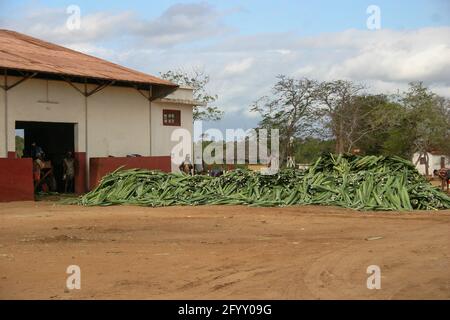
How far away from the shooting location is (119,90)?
27125 mm

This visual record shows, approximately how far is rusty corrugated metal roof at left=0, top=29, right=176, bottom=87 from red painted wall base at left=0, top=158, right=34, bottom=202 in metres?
3.31

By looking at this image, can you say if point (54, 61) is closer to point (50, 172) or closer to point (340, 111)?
point (50, 172)

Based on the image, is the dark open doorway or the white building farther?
the dark open doorway

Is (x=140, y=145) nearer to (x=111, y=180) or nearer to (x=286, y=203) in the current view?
(x=111, y=180)

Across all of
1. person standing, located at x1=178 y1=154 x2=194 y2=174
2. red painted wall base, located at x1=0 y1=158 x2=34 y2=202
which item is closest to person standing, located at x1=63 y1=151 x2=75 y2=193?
red painted wall base, located at x1=0 y1=158 x2=34 y2=202

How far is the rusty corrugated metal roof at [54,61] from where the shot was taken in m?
23.0

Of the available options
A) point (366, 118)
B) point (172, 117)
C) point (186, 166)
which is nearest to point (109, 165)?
point (186, 166)

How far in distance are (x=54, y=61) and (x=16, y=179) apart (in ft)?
20.6

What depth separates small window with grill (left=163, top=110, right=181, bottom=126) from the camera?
2927 centimetres

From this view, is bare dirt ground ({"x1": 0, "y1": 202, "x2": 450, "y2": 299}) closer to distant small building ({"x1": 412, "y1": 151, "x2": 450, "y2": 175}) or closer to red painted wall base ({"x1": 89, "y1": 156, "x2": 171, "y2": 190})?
red painted wall base ({"x1": 89, "y1": 156, "x2": 171, "y2": 190})

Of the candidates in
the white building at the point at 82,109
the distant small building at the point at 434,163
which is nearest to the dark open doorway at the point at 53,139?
the white building at the point at 82,109

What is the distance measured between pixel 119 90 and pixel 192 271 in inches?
799

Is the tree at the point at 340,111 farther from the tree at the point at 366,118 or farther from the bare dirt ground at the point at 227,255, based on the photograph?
the bare dirt ground at the point at 227,255

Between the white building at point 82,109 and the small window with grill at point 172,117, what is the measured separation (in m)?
0.05
